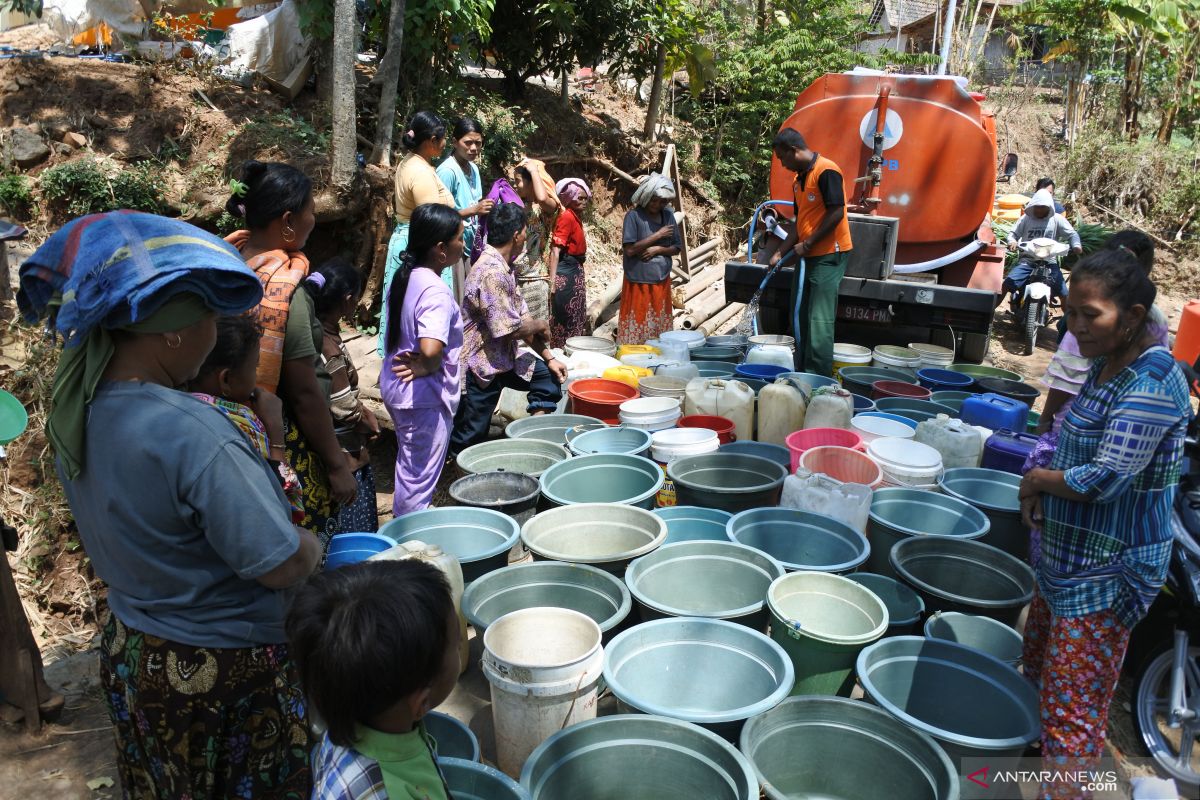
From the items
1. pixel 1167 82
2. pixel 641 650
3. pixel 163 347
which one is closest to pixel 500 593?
pixel 641 650

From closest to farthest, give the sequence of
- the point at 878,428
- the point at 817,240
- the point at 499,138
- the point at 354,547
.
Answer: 1. the point at 354,547
2. the point at 878,428
3. the point at 817,240
4. the point at 499,138

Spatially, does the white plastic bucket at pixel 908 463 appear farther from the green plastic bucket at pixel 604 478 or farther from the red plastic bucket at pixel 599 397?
the red plastic bucket at pixel 599 397

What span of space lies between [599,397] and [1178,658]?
2896 mm

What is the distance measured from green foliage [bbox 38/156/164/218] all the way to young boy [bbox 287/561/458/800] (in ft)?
18.0

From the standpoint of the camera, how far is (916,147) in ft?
20.7

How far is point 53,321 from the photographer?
4.84 ft

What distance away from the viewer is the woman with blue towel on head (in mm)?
1379

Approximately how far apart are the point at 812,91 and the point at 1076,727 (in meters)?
5.80

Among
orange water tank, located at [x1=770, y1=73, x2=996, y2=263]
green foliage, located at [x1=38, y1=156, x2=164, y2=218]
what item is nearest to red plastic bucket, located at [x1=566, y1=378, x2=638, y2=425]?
orange water tank, located at [x1=770, y1=73, x2=996, y2=263]

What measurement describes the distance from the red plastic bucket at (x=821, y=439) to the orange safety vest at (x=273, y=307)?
2.33 m

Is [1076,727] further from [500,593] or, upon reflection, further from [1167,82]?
[1167,82]

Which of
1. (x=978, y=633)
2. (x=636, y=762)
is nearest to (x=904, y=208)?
(x=978, y=633)

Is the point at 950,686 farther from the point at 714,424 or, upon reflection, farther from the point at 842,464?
the point at 714,424

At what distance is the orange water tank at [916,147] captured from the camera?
6.11 meters
